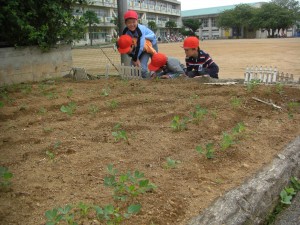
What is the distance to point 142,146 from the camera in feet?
9.79

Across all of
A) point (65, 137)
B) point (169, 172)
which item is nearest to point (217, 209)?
point (169, 172)

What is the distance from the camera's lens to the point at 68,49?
28.0 feet

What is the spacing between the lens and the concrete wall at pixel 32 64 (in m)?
7.32

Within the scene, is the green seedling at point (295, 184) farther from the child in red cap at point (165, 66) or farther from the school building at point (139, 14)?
the school building at point (139, 14)

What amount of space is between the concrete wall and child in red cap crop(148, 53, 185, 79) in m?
2.64

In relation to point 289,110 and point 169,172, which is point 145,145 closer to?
point 169,172

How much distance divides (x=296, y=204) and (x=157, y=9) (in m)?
73.5

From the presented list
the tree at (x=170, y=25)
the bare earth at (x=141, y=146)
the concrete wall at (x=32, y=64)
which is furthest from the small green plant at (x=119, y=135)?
the tree at (x=170, y=25)

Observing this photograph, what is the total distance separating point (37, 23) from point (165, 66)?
3401 mm

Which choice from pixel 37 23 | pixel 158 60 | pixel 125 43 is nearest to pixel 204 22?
pixel 37 23

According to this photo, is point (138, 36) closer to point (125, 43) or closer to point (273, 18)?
point (125, 43)

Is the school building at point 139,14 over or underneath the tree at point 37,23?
over

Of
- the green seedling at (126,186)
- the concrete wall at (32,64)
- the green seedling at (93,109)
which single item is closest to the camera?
the green seedling at (126,186)

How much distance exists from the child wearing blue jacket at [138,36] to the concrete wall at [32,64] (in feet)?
6.80
